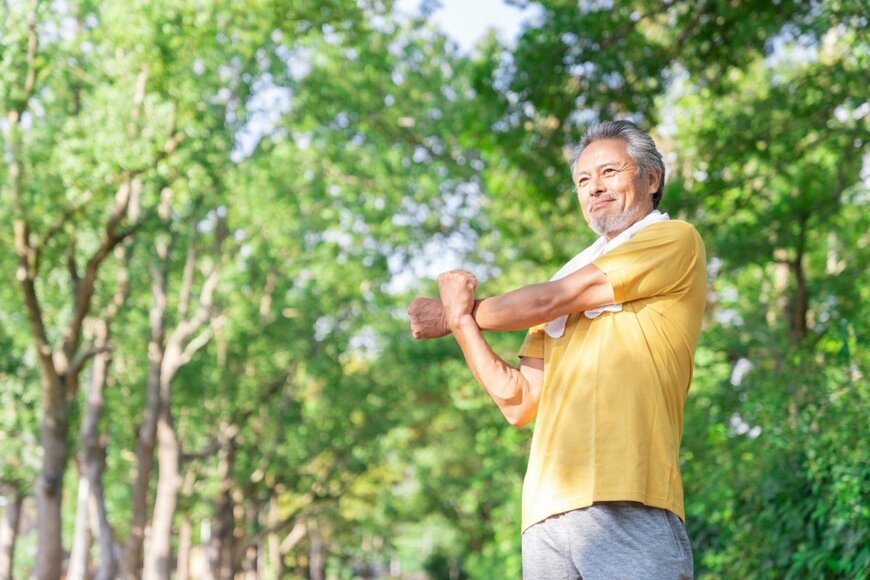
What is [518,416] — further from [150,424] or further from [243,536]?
[243,536]

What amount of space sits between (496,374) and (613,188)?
542 millimetres

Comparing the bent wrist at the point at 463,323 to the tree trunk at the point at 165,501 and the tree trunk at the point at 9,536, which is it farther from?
the tree trunk at the point at 9,536

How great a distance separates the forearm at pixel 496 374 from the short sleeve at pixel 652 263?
331mm

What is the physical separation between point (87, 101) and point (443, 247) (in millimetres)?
8407

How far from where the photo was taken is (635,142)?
2.79 metres

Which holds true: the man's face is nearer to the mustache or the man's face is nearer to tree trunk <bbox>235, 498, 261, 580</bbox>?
the mustache

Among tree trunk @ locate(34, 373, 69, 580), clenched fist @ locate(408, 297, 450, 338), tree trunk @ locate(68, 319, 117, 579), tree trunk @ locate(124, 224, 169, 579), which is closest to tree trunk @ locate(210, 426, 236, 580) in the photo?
tree trunk @ locate(124, 224, 169, 579)

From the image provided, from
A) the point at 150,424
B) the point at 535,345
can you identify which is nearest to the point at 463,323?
the point at 535,345

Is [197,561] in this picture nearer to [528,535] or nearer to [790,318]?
[790,318]

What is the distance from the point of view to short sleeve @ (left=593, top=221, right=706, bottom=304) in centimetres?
259

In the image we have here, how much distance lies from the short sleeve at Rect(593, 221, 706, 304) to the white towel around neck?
0.13 ft

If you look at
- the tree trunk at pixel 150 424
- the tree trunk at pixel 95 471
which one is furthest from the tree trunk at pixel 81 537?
the tree trunk at pixel 150 424

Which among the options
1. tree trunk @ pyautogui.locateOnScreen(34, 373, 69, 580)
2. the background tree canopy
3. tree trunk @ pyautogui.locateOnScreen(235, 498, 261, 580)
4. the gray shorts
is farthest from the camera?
tree trunk @ pyautogui.locateOnScreen(235, 498, 261, 580)

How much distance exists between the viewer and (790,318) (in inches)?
495
